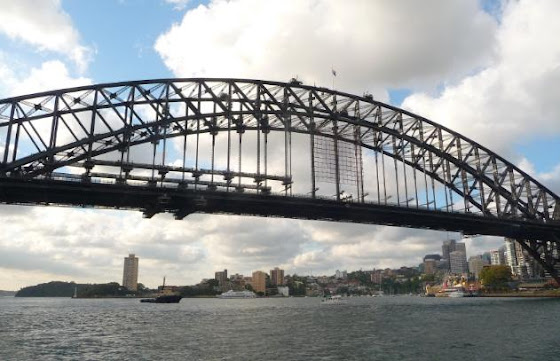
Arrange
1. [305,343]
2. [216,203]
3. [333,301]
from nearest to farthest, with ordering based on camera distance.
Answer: [305,343], [216,203], [333,301]

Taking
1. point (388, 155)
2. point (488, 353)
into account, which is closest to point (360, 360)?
point (488, 353)

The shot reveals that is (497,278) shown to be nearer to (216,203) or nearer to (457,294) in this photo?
(457,294)

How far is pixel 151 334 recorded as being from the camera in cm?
3947

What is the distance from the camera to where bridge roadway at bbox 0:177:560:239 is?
54.8 metres

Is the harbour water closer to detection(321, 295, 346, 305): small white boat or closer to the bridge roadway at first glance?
the bridge roadway

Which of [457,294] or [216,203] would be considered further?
[457,294]

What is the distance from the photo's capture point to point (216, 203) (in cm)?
6303

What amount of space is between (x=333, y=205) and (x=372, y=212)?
27.9ft

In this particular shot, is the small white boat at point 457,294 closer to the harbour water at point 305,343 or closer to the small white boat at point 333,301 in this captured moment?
the small white boat at point 333,301

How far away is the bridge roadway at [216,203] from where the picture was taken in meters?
54.8

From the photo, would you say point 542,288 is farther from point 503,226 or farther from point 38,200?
point 38,200

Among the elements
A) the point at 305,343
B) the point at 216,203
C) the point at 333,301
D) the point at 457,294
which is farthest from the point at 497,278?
the point at 305,343

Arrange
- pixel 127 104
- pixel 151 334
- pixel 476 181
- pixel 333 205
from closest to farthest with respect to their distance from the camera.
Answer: pixel 151 334
pixel 127 104
pixel 333 205
pixel 476 181

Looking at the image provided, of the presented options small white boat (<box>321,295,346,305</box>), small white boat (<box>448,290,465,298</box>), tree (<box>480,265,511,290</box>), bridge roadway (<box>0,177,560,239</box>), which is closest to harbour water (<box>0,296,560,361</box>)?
bridge roadway (<box>0,177,560,239</box>)
